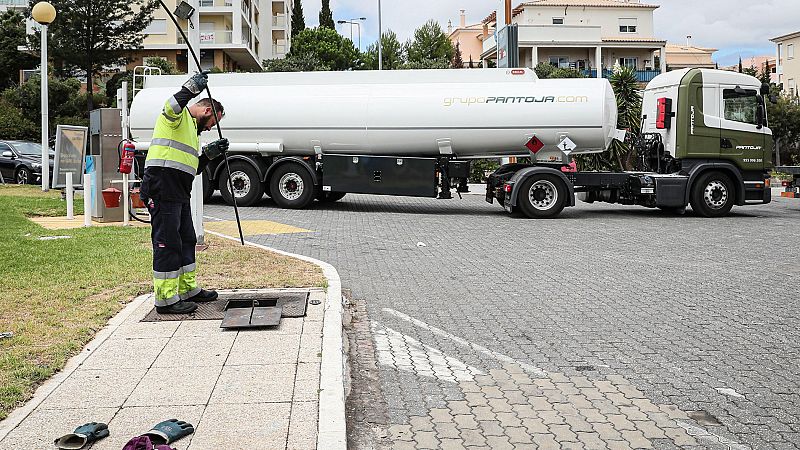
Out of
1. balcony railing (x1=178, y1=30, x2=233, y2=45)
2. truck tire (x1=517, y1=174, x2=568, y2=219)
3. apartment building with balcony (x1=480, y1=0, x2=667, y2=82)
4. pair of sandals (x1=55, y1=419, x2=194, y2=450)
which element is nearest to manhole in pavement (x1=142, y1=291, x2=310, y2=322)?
pair of sandals (x1=55, y1=419, x2=194, y2=450)

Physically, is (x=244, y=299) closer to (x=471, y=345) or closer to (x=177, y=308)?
(x=177, y=308)

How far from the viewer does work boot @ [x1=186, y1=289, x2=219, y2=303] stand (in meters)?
7.80

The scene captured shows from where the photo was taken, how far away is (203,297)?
7840 millimetres

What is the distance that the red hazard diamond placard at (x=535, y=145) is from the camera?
18.7 meters

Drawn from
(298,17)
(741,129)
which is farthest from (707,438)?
(298,17)

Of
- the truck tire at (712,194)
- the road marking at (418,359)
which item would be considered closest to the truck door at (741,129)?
the truck tire at (712,194)

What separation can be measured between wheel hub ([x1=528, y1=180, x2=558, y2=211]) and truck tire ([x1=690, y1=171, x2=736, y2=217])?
3061 millimetres

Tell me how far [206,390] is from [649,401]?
268 cm

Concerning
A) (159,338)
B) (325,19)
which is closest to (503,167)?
(159,338)

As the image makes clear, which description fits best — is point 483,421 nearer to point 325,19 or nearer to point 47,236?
point 47,236

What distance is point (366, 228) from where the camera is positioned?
16047 millimetres

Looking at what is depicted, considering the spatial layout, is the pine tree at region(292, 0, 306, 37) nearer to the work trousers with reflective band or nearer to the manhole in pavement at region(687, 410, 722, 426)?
the work trousers with reflective band

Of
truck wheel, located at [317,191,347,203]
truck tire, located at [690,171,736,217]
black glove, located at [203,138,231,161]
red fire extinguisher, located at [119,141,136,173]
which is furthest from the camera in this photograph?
truck wheel, located at [317,191,347,203]

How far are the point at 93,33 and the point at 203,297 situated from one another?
1736 inches
